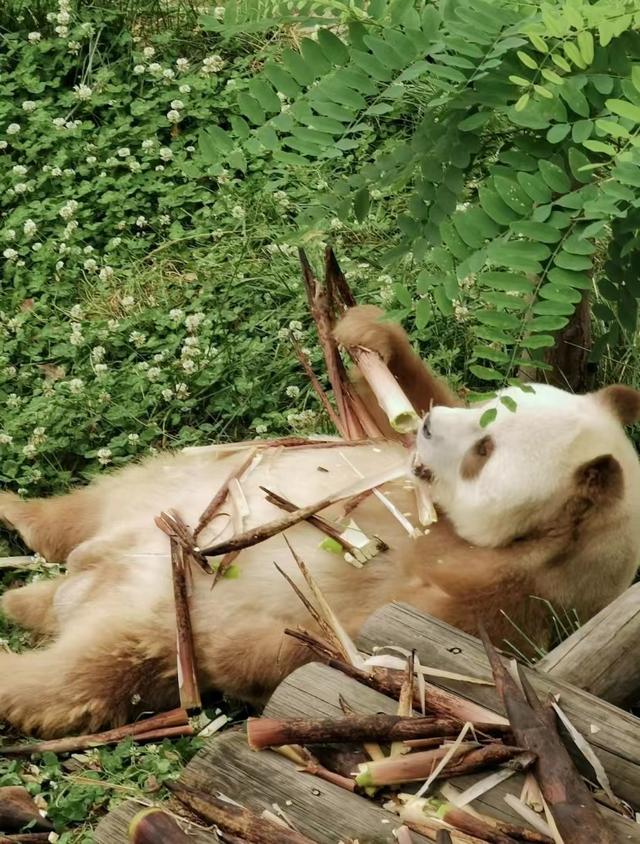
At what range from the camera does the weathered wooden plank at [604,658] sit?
287cm

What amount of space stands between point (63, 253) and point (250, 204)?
924mm

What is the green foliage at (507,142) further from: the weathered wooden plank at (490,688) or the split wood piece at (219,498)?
the split wood piece at (219,498)

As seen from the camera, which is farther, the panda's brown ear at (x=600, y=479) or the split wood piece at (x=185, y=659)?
the split wood piece at (x=185, y=659)

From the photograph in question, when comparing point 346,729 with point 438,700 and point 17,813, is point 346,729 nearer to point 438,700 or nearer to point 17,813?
point 438,700

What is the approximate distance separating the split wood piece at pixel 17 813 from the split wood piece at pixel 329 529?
112 centimetres

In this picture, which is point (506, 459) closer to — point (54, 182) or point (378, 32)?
point (378, 32)

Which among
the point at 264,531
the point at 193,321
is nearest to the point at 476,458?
the point at 264,531

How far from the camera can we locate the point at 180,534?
3.80 meters

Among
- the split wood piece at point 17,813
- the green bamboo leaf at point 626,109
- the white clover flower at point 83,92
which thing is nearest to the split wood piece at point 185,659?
the split wood piece at point 17,813

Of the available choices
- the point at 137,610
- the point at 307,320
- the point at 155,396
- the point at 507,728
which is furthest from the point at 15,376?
the point at 507,728

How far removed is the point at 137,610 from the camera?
367 centimetres

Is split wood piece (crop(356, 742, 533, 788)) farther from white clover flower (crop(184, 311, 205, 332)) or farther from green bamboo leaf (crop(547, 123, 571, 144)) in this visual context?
white clover flower (crop(184, 311, 205, 332))

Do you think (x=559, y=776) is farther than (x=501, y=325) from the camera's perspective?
No

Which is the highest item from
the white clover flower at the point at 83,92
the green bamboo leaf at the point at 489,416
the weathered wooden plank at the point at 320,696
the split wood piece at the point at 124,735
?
the green bamboo leaf at the point at 489,416
